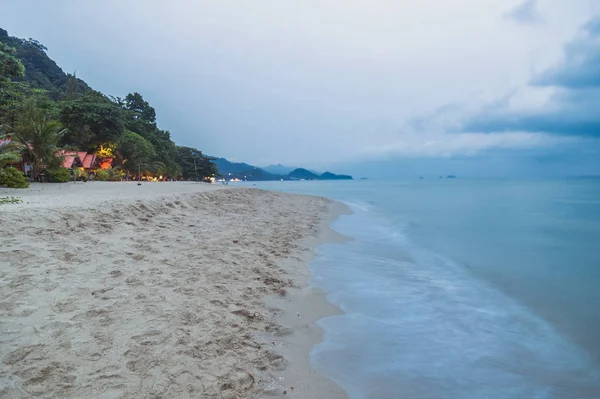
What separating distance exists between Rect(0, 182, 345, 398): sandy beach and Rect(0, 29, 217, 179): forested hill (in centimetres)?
1499

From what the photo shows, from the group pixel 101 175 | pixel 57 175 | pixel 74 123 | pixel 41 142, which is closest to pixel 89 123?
pixel 74 123

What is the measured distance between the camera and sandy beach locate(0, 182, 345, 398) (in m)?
3.01

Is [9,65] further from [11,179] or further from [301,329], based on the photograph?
[301,329]

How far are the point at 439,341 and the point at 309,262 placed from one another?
14.5 feet

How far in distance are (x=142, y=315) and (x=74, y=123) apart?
139 ft

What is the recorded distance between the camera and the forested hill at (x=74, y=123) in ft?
67.8

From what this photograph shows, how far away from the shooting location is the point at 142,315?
4105 millimetres

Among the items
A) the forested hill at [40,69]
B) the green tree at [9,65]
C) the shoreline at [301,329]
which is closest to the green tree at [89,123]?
the green tree at [9,65]

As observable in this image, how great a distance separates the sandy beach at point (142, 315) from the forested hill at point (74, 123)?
15.0 m

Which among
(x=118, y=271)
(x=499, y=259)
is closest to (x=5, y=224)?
(x=118, y=271)

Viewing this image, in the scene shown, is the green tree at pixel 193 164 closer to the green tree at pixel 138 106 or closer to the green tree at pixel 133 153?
the green tree at pixel 138 106

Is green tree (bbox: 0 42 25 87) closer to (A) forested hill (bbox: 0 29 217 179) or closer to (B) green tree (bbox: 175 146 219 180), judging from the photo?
(A) forested hill (bbox: 0 29 217 179)

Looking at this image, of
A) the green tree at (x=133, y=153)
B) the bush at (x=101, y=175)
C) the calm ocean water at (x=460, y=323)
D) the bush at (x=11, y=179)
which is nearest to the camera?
the calm ocean water at (x=460, y=323)

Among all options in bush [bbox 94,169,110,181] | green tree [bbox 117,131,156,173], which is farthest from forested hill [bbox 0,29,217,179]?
bush [bbox 94,169,110,181]
